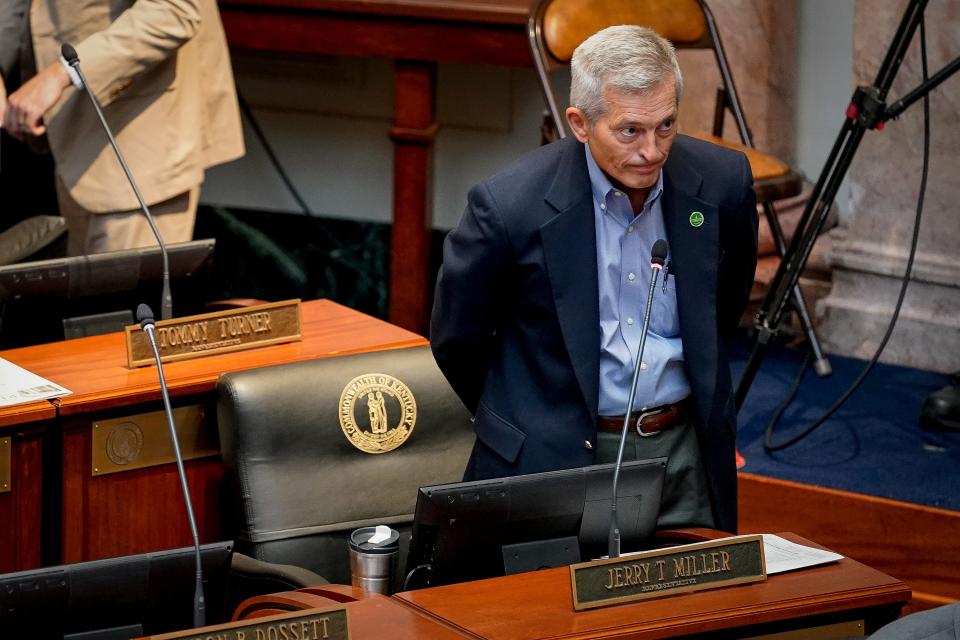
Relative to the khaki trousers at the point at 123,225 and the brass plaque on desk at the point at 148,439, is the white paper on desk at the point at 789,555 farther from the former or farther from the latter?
the khaki trousers at the point at 123,225

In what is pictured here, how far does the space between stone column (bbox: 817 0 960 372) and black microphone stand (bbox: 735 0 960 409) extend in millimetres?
686

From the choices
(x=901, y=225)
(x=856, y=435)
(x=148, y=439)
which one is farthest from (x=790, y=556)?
(x=901, y=225)

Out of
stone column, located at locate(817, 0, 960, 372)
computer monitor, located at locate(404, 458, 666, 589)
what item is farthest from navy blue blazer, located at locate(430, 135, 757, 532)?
stone column, located at locate(817, 0, 960, 372)

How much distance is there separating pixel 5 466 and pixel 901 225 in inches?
102

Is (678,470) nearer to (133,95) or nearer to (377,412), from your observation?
(377,412)

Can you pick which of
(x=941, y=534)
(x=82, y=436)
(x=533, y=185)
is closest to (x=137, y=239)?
(x=82, y=436)

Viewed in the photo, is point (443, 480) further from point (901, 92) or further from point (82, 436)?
point (901, 92)

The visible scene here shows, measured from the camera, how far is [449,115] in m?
5.07

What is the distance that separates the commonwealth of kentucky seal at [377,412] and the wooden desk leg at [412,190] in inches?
70.8

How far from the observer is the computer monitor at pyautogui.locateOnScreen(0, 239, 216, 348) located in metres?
2.93

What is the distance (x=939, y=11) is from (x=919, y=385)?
0.97 m

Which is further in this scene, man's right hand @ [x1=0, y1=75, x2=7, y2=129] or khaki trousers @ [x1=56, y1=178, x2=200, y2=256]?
khaki trousers @ [x1=56, y1=178, x2=200, y2=256]

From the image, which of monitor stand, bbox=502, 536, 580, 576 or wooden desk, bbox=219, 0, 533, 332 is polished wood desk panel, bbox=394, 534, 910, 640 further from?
wooden desk, bbox=219, 0, 533, 332

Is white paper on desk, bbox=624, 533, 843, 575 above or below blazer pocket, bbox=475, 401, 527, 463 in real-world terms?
below
